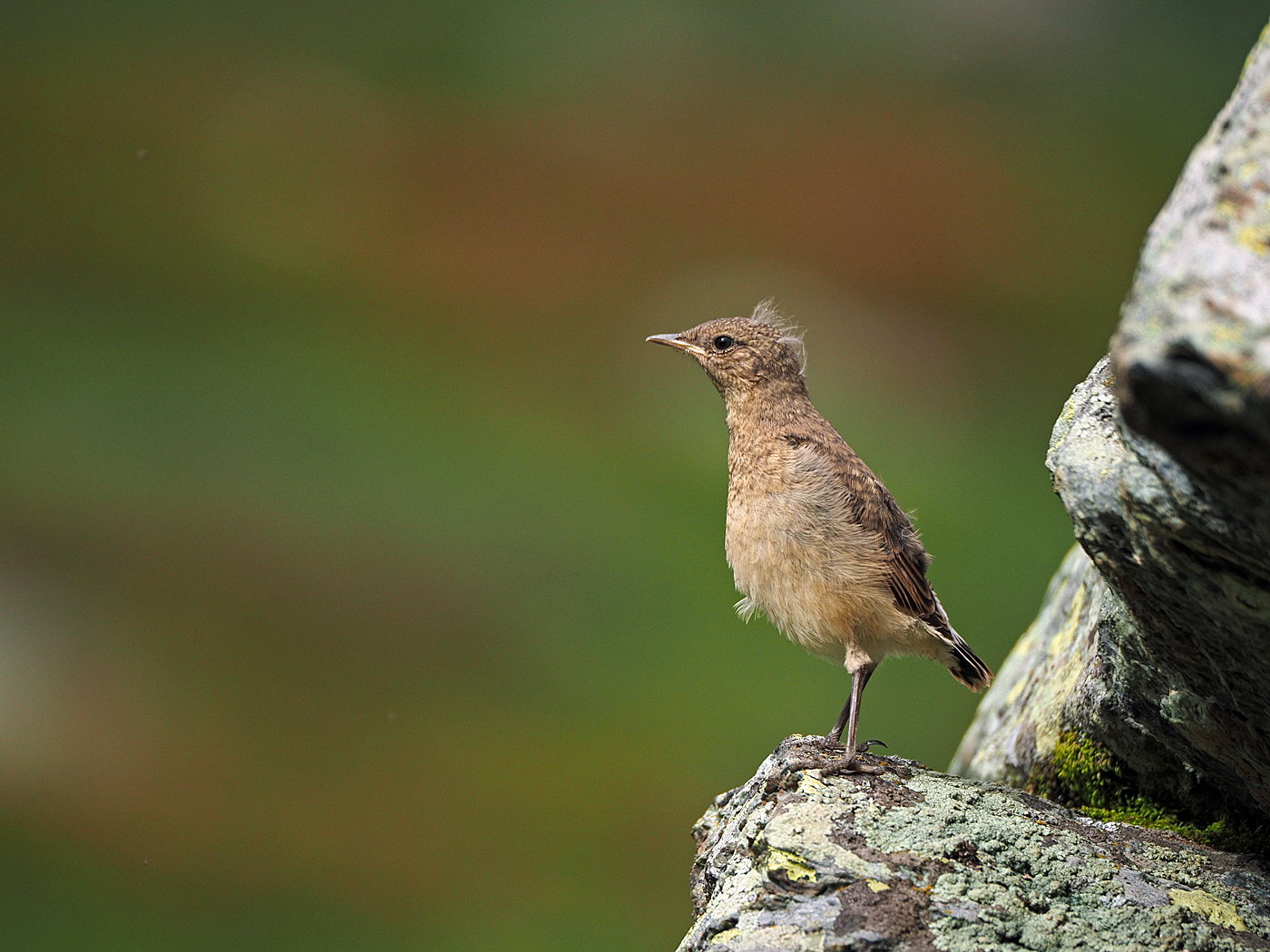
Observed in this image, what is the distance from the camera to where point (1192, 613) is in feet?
9.07

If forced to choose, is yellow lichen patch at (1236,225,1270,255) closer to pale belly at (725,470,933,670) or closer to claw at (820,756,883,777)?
claw at (820,756,883,777)

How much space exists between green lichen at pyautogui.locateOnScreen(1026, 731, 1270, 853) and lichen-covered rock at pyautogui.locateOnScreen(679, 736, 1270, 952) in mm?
115

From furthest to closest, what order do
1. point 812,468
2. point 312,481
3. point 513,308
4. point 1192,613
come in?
point 513,308
point 312,481
point 812,468
point 1192,613

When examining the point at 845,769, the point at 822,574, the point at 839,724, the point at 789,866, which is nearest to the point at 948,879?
the point at 789,866

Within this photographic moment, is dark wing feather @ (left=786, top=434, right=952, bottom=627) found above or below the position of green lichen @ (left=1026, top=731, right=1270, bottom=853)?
above

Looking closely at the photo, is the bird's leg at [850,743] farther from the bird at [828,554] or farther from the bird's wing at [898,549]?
the bird's wing at [898,549]

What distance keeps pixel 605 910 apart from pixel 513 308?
9.58 metres

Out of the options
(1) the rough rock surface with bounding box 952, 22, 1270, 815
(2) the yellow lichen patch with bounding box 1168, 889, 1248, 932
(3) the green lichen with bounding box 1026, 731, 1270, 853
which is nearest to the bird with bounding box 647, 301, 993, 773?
(3) the green lichen with bounding box 1026, 731, 1270, 853

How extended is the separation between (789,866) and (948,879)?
46cm

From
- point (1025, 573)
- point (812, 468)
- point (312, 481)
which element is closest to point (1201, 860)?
point (812, 468)

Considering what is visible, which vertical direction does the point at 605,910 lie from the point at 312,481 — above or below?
below

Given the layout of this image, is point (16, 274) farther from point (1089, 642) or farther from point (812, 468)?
point (1089, 642)

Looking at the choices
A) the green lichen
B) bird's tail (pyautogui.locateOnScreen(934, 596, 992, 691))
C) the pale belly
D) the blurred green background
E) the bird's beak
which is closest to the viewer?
the green lichen

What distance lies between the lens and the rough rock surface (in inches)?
77.5
